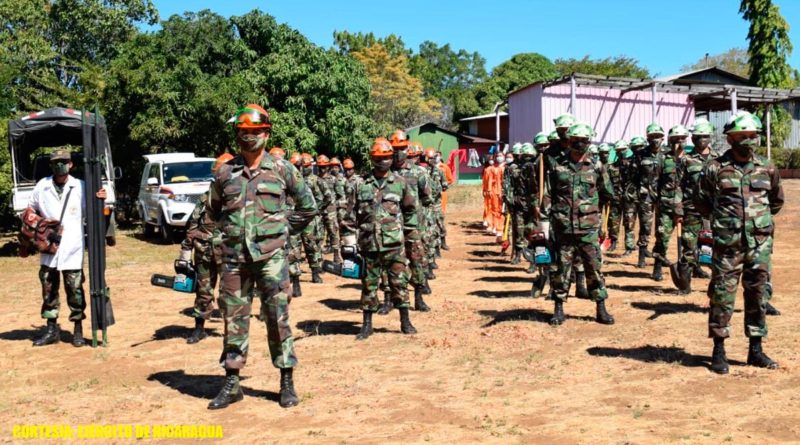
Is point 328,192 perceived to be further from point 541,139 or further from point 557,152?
point 557,152

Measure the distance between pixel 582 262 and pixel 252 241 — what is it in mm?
4529

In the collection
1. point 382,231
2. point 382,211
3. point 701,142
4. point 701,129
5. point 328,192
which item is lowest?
point 382,231

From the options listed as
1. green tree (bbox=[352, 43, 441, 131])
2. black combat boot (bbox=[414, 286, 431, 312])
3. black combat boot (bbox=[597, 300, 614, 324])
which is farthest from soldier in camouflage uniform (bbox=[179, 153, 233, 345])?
green tree (bbox=[352, 43, 441, 131])

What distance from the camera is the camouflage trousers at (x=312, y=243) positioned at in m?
13.5

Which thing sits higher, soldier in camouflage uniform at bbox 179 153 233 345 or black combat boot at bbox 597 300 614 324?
soldier in camouflage uniform at bbox 179 153 233 345

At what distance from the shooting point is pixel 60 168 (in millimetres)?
8703

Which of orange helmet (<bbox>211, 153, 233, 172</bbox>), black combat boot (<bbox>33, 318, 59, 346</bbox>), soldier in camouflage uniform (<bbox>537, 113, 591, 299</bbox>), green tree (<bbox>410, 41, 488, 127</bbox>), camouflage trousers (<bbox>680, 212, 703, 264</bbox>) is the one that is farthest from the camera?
green tree (<bbox>410, 41, 488, 127</bbox>)

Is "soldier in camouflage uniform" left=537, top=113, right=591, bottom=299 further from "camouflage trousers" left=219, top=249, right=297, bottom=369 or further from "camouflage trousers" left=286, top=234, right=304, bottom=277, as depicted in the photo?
"camouflage trousers" left=219, top=249, right=297, bottom=369

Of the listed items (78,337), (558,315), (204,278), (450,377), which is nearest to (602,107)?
(558,315)

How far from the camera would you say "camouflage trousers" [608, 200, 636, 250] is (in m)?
16.1

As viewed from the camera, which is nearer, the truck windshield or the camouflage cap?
the camouflage cap

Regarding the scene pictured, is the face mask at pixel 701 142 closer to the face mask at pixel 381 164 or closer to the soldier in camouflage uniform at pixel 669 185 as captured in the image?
the soldier in camouflage uniform at pixel 669 185

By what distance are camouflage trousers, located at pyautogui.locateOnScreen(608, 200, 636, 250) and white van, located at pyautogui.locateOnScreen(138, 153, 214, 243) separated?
384 inches

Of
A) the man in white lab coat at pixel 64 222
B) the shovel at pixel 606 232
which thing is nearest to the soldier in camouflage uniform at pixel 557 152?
the man in white lab coat at pixel 64 222
